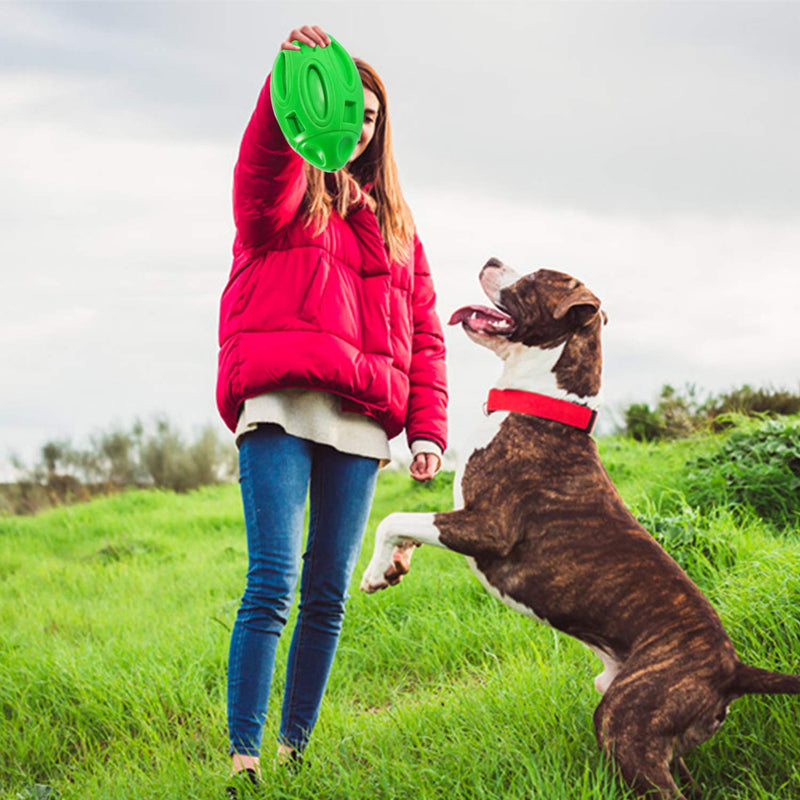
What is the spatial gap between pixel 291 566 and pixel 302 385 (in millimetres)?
631

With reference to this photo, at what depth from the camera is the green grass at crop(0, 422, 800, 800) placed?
2.84 m

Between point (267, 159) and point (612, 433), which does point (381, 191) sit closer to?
point (267, 159)

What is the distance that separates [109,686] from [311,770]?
6.22 feet

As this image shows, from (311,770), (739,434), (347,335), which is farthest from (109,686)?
(739,434)

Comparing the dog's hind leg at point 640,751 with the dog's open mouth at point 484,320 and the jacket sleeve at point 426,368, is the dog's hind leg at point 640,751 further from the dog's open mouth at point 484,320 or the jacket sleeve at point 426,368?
the jacket sleeve at point 426,368

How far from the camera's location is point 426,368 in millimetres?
3543

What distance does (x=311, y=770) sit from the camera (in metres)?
2.97

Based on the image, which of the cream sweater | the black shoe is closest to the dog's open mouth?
the cream sweater

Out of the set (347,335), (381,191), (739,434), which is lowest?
(739,434)

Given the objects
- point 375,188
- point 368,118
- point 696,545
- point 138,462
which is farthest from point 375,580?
point 138,462

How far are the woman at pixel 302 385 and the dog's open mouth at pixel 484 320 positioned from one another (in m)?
0.44

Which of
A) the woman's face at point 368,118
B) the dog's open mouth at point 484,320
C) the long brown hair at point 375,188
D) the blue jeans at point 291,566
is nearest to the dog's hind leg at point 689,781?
the blue jeans at point 291,566

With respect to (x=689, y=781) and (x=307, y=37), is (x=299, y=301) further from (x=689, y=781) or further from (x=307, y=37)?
(x=689, y=781)

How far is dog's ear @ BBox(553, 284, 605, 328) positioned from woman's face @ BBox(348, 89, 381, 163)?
1.03 metres
